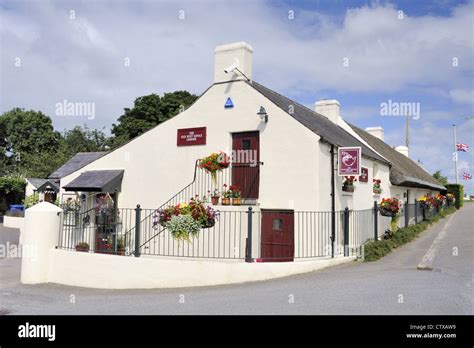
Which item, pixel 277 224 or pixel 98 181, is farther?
pixel 98 181

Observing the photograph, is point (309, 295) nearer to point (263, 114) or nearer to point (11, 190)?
point (263, 114)

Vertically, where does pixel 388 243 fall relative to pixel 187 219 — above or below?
below

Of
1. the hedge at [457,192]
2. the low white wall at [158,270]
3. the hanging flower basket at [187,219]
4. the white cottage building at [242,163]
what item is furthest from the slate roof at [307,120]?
the hedge at [457,192]

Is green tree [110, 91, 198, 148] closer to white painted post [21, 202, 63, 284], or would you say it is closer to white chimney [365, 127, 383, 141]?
white chimney [365, 127, 383, 141]

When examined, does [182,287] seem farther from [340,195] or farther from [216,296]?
[340,195]

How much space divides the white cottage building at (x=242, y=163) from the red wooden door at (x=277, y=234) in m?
0.03

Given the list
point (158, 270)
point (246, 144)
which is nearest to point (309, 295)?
point (158, 270)

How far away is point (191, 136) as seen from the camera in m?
13.8

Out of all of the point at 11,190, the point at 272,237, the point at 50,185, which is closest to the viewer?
the point at 272,237

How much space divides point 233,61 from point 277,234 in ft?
18.4

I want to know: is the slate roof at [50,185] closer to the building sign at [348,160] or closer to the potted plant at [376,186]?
the potted plant at [376,186]

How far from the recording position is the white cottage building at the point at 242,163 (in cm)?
1144
